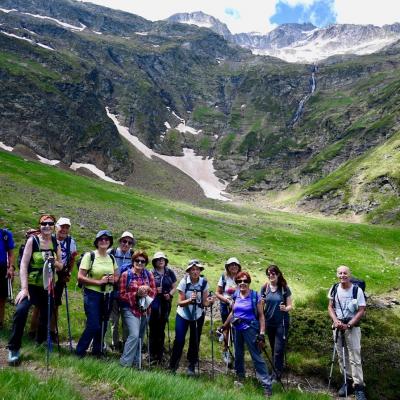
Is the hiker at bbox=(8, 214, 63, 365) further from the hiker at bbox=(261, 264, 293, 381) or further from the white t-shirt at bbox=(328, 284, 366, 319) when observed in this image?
the white t-shirt at bbox=(328, 284, 366, 319)

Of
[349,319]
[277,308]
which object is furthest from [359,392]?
[277,308]

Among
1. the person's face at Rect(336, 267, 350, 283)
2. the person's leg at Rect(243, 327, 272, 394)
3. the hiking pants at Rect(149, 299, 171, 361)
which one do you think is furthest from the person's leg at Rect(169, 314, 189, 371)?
the person's face at Rect(336, 267, 350, 283)

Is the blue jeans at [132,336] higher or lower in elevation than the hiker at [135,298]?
lower

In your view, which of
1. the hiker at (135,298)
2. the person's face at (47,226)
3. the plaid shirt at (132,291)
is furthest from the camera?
the plaid shirt at (132,291)

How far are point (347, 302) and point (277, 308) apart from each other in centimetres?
233

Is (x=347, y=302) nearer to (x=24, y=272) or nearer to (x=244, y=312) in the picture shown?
(x=244, y=312)

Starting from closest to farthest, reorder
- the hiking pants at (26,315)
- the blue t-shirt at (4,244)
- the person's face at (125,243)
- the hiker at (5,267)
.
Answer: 1. the hiking pants at (26,315)
2. the hiker at (5,267)
3. the blue t-shirt at (4,244)
4. the person's face at (125,243)

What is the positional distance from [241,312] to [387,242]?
7883cm

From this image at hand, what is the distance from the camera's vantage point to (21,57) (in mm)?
180500

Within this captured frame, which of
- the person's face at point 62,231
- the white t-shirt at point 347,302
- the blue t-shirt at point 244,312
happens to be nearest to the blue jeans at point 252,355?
the blue t-shirt at point 244,312

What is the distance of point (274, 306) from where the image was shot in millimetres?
13156

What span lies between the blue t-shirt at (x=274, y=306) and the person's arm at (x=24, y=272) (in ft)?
24.9

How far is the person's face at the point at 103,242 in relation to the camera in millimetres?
11266

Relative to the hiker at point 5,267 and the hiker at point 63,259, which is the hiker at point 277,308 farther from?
the hiker at point 5,267
